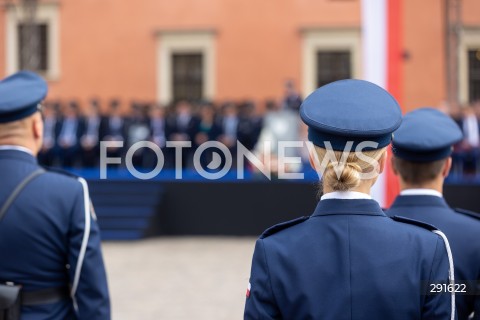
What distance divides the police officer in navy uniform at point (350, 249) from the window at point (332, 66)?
24712 mm

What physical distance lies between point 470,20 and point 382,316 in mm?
24638

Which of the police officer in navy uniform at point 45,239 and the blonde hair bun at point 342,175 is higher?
the blonde hair bun at point 342,175

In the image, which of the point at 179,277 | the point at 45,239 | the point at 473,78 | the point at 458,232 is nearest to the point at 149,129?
the point at 179,277

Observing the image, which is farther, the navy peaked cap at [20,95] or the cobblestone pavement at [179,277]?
the cobblestone pavement at [179,277]

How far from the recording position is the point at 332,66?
89.4 feet

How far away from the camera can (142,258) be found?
39.4 feet

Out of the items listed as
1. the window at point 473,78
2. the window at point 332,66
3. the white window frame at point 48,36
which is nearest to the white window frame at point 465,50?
the window at point 473,78

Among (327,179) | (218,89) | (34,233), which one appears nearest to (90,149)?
(218,89)

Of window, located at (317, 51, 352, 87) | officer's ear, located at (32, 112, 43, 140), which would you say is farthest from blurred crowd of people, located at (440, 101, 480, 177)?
officer's ear, located at (32, 112, 43, 140)

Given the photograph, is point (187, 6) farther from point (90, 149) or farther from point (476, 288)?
point (476, 288)

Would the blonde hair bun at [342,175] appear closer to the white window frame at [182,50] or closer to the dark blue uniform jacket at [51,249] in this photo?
the dark blue uniform jacket at [51,249]

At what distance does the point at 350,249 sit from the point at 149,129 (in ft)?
56.1

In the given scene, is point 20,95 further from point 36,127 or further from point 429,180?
point 429,180

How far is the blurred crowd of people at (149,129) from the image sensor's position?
18562mm
